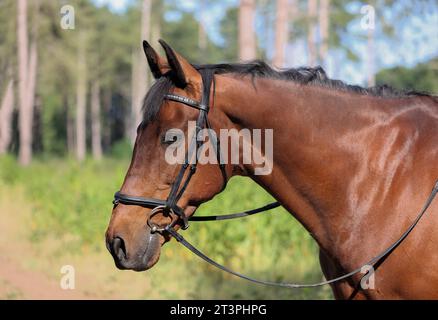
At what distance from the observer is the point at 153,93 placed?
3.06 metres

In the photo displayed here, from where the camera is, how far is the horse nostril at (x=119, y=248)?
299 cm

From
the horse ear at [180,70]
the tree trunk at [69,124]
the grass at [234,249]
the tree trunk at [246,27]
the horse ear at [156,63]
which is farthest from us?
the tree trunk at [69,124]

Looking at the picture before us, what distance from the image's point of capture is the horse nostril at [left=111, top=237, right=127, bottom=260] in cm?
299

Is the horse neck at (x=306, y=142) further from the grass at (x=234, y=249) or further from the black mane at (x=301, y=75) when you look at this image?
the grass at (x=234, y=249)

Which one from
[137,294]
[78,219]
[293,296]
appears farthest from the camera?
[78,219]

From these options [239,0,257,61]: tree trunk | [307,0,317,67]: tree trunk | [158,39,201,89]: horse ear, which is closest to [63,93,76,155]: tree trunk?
[307,0,317,67]: tree trunk

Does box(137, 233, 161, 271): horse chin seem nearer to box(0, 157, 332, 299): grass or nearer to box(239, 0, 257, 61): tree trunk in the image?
box(0, 157, 332, 299): grass

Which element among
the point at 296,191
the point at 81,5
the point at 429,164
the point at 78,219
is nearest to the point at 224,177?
the point at 296,191

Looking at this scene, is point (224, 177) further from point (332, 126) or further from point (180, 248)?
point (180, 248)

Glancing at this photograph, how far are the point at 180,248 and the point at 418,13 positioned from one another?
25.8ft

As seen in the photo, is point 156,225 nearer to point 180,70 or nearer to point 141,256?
point 141,256

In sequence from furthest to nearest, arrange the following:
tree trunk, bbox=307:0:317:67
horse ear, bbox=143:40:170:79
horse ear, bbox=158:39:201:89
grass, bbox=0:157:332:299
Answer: tree trunk, bbox=307:0:317:67 → grass, bbox=0:157:332:299 → horse ear, bbox=143:40:170:79 → horse ear, bbox=158:39:201:89

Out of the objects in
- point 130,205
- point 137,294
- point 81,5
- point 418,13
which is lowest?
point 137,294

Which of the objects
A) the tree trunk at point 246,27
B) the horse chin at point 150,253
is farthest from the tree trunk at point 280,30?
the horse chin at point 150,253
